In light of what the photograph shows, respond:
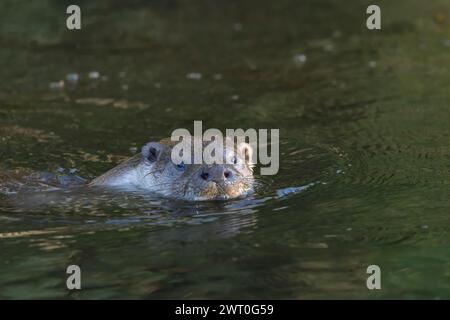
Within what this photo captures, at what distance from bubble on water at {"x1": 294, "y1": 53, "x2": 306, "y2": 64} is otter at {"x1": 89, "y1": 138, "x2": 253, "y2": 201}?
498 centimetres

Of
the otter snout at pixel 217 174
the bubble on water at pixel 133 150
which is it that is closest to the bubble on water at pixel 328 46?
the bubble on water at pixel 133 150

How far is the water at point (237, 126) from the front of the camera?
19.6 ft

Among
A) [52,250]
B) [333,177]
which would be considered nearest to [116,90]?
[333,177]

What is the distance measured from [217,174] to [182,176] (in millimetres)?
509

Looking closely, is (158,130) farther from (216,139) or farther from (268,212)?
(268,212)

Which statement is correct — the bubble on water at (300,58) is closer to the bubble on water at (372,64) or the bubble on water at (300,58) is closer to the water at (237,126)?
the water at (237,126)

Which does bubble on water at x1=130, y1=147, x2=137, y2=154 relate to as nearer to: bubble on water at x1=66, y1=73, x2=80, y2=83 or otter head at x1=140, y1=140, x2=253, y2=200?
otter head at x1=140, y1=140, x2=253, y2=200

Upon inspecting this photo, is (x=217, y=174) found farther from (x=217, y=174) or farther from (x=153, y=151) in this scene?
(x=153, y=151)

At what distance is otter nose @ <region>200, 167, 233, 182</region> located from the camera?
7.59m

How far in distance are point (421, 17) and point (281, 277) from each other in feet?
36.0

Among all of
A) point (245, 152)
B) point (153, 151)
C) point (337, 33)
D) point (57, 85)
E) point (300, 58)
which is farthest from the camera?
point (337, 33)

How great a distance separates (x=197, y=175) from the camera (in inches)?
305

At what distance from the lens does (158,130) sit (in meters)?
10.5

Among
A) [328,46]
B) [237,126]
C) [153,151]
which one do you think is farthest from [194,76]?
[153,151]
